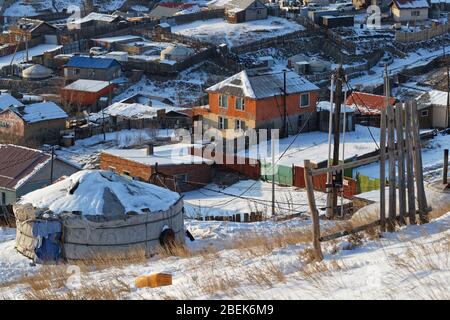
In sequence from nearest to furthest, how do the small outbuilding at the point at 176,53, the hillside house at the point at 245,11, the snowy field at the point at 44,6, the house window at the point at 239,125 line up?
the house window at the point at 239,125 → the small outbuilding at the point at 176,53 → the hillside house at the point at 245,11 → the snowy field at the point at 44,6

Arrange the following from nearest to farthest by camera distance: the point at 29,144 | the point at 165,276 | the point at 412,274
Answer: the point at 412,274 < the point at 165,276 < the point at 29,144

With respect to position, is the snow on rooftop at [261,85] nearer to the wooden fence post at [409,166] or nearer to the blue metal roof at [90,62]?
the blue metal roof at [90,62]

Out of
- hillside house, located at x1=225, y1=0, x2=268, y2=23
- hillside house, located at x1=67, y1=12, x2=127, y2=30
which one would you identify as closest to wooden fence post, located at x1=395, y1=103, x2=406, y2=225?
hillside house, located at x1=225, y1=0, x2=268, y2=23

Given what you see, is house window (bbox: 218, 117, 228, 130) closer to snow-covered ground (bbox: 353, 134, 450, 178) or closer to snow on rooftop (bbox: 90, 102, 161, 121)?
snow on rooftop (bbox: 90, 102, 161, 121)

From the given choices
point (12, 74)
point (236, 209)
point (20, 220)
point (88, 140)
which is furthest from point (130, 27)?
point (20, 220)

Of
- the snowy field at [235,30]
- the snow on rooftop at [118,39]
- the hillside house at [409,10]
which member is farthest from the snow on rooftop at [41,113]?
the hillside house at [409,10]
